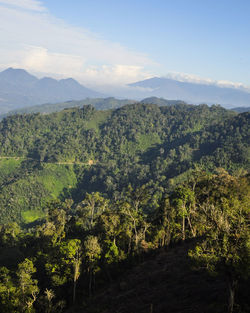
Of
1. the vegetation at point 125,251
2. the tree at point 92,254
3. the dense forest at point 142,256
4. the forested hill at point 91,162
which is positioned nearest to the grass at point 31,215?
the forested hill at point 91,162

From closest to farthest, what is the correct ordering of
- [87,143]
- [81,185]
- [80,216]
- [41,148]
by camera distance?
[80,216] < [81,185] < [41,148] < [87,143]

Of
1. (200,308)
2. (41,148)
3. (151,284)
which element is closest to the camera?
(200,308)

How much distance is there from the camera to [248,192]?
1750 inches

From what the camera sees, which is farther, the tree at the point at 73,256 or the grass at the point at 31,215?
the grass at the point at 31,215

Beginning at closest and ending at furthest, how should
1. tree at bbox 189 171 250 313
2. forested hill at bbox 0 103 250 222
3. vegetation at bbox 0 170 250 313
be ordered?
1. tree at bbox 189 171 250 313
2. vegetation at bbox 0 170 250 313
3. forested hill at bbox 0 103 250 222

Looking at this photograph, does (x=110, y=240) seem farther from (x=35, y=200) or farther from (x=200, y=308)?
(x=35, y=200)

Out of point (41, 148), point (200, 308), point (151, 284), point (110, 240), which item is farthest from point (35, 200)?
point (200, 308)

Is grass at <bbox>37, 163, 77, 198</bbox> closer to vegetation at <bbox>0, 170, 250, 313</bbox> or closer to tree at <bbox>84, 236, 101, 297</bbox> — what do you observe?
vegetation at <bbox>0, 170, 250, 313</bbox>

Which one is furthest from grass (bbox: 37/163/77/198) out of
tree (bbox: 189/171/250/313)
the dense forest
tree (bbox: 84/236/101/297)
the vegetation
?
tree (bbox: 189/171/250/313)

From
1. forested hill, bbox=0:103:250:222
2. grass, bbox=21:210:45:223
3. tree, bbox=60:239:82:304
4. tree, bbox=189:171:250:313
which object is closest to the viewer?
tree, bbox=189:171:250:313

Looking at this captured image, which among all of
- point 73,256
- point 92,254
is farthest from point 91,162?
point 92,254

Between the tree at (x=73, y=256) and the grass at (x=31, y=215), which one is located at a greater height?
the tree at (x=73, y=256)

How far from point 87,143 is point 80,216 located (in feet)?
443

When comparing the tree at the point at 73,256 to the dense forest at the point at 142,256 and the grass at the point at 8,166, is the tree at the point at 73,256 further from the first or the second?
the grass at the point at 8,166
